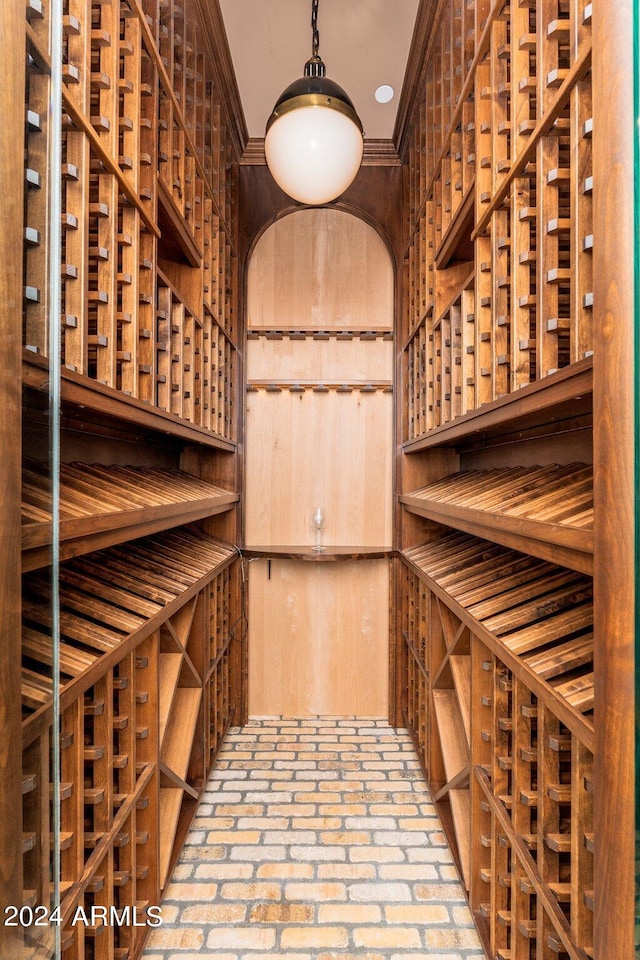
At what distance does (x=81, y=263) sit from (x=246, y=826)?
2091mm

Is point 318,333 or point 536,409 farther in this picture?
point 318,333

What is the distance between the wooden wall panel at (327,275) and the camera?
3.36m

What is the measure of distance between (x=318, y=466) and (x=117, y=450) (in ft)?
4.66

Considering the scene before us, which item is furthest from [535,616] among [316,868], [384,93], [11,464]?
[384,93]

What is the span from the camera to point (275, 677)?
3.32 m

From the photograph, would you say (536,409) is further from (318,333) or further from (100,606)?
(318,333)

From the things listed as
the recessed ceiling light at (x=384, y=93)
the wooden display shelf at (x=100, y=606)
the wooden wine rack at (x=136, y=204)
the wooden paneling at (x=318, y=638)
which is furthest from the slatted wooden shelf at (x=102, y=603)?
the recessed ceiling light at (x=384, y=93)

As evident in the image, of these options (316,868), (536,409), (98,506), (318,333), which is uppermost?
(318,333)

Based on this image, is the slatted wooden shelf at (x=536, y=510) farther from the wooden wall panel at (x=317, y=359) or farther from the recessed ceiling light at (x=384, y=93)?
the recessed ceiling light at (x=384, y=93)

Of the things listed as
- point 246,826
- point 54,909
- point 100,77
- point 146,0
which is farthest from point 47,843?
point 146,0

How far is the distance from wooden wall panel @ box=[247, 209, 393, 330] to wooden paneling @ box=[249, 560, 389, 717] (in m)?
1.47

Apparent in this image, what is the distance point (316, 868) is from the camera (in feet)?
6.41

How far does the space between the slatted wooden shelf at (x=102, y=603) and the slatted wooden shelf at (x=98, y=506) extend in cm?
8

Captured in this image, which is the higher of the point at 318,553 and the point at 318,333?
the point at 318,333
